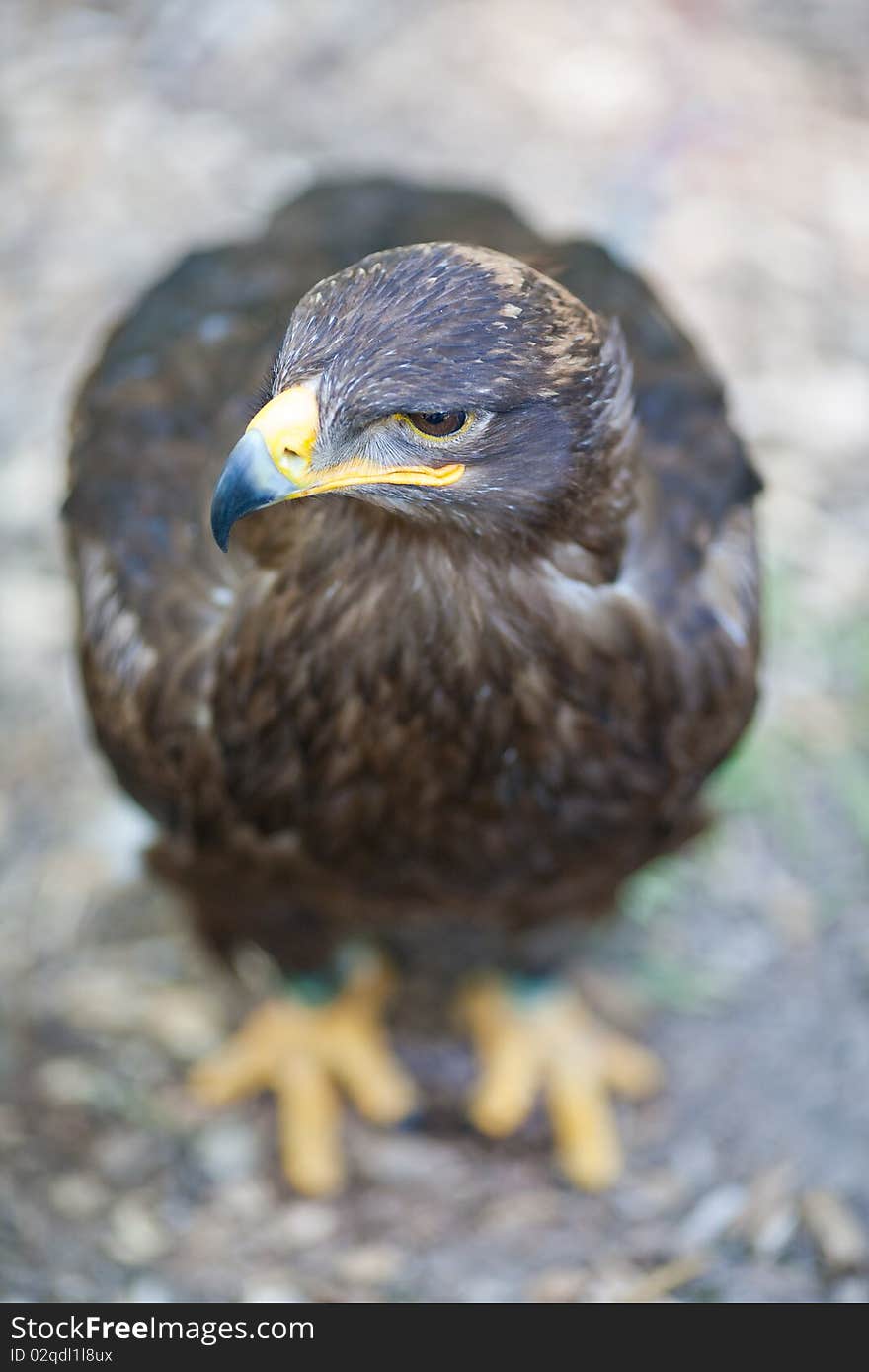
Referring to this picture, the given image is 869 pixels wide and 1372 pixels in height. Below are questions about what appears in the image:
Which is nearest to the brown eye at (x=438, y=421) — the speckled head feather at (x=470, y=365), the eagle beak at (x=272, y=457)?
the speckled head feather at (x=470, y=365)

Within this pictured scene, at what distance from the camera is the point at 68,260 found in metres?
5.22

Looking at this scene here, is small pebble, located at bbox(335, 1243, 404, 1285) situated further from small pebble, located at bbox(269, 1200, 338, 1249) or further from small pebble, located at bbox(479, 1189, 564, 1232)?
small pebble, located at bbox(479, 1189, 564, 1232)

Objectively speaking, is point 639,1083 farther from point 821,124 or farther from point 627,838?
point 821,124

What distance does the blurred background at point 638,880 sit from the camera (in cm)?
353

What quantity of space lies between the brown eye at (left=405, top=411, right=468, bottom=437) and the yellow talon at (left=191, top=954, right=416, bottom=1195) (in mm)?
→ 2151

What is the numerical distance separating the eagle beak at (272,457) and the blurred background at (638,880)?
2.14m

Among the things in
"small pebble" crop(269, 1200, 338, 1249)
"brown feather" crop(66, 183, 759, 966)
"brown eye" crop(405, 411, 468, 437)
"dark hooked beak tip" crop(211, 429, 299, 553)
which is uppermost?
"brown eye" crop(405, 411, 468, 437)

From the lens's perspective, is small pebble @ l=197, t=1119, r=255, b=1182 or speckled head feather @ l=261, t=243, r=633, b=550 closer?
speckled head feather @ l=261, t=243, r=633, b=550

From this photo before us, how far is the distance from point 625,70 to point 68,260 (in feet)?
7.08

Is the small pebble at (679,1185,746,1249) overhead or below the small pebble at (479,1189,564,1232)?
overhead

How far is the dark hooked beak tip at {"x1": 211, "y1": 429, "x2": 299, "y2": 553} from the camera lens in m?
1.93

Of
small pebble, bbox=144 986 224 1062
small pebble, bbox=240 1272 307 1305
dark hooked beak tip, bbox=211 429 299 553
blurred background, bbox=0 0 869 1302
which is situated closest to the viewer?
dark hooked beak tip, bbox=211 429 299 553

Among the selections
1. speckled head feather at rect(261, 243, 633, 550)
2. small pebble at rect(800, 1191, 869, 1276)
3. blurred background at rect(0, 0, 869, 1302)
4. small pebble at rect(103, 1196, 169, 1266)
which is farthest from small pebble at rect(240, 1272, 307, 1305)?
speckled head feather at rect(261, 243, 633, 550)

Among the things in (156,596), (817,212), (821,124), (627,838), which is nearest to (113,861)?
(156,596)
